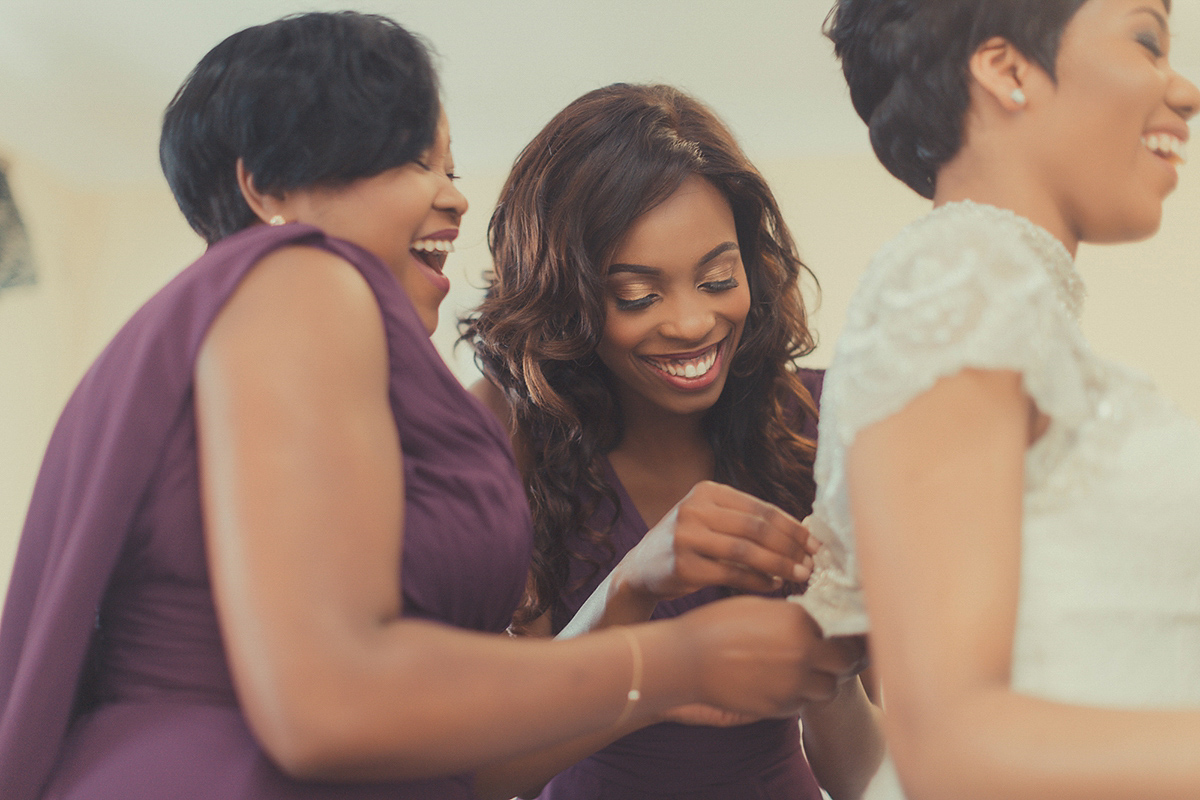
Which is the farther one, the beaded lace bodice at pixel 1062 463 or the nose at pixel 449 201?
the nose at pixel 449 201

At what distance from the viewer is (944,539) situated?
687 mm

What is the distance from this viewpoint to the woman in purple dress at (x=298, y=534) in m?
0.69

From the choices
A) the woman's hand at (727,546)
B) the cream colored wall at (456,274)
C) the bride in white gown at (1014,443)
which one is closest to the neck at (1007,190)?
the bride in white gown at (1014,443)

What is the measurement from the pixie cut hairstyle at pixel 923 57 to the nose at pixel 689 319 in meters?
0.53

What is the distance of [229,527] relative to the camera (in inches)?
27.5

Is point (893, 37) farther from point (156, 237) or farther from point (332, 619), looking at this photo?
point (156, 237)

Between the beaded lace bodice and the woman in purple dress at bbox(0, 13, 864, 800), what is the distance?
0.85 feet

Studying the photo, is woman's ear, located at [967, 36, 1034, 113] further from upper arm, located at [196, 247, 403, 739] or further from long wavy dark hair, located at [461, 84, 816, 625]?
long wavy dark hair, located at [461, 84, 816, 625]

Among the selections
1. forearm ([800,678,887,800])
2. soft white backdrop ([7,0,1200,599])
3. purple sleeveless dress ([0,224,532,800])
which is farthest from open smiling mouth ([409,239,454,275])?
soft white backdrop ([7,0,1200,599])

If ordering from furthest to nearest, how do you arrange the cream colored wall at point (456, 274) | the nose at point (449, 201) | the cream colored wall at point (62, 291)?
the cream colored wall at point (62, 291), the cream colored wall at point (456, 274), the nose at point (449, 201)

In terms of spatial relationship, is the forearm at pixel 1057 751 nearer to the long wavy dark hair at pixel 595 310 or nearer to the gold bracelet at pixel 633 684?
the gold bracelet at pixel 633 684

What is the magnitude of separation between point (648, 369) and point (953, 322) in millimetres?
915

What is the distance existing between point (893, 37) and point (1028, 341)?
40 cm

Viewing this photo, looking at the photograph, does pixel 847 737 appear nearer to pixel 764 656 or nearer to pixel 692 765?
pixel 692 765
